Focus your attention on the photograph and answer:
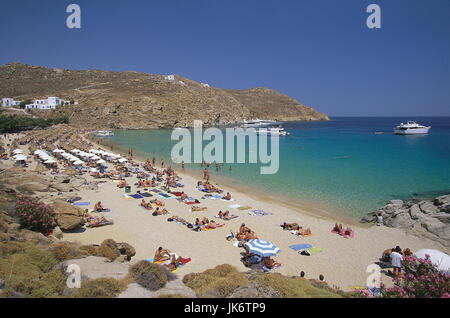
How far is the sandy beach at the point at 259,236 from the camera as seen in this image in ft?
27.5

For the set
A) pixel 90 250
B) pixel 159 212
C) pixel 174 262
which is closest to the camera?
pixel 90 250

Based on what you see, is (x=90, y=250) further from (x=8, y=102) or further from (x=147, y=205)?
(x=8, y=102)

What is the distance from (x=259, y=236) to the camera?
10.8m

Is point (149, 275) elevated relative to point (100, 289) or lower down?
lower down

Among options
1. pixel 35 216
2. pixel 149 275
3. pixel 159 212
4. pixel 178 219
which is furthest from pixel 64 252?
pixel 159 212

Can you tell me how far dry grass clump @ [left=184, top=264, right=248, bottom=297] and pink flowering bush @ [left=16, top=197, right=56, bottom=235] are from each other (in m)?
A: 5.80

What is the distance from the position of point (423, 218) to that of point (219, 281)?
11.7 metres

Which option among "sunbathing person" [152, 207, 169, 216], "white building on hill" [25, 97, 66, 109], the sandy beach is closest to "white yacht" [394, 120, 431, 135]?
the sandy beach

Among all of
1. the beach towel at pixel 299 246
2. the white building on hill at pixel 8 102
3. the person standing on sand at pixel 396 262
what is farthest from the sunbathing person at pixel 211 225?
the white building on hill at pixel 8 102

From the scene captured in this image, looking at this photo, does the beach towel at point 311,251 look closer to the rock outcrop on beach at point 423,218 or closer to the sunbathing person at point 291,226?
the sunbathing person at point 291,226

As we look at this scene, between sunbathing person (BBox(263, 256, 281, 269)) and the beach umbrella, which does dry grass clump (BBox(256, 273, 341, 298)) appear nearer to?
sunbathing person (BBox(263, 256, 281, 269))

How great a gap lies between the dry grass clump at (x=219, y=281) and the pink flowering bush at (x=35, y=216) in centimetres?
580

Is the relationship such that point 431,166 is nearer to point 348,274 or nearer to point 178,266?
point 348,274

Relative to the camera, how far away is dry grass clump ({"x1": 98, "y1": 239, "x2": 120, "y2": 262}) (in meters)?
7.18
